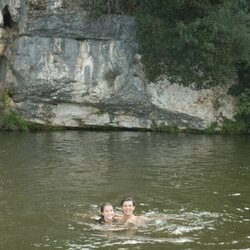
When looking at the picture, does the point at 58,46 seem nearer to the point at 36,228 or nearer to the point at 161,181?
the point at 161,181

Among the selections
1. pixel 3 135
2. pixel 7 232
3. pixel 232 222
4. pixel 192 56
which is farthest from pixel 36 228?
pixel 192 56

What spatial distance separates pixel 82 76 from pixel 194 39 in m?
6.64

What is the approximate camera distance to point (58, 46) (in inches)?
1195

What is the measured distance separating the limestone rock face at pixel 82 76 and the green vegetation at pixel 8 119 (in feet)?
1.53

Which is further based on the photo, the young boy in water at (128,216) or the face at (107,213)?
the young boy in water at (128,216)

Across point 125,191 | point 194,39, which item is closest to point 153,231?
point 125,191

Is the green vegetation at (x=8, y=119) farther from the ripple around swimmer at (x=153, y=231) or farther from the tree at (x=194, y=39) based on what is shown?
the ripple around swimmer at (x=153, y=231)

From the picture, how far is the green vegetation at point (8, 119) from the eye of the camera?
1199 inches

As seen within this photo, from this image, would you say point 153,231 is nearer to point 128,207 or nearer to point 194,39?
point 128,207

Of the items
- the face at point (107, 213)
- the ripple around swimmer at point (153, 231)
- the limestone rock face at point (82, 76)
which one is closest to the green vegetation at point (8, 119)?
the limestone rock face at point (82, 76)

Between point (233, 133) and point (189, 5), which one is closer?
point (189, 5)

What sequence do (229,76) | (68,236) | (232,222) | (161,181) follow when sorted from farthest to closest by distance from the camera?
(229,76) → (161,181) → (232,222) → (68,236)

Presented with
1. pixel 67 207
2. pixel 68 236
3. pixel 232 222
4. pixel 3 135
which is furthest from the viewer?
pixel 3 135

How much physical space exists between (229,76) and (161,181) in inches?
566
